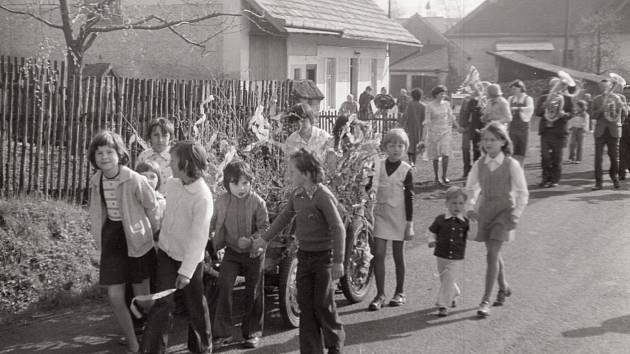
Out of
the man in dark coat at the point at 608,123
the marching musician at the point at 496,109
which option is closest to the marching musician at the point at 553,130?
the man in dark coat at the point at 608,123

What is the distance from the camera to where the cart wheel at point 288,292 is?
607 centimetres

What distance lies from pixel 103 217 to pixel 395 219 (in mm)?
2579

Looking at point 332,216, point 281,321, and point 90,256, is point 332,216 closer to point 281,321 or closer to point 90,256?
point 281,321

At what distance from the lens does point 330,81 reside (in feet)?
86.4

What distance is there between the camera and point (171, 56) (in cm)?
2170

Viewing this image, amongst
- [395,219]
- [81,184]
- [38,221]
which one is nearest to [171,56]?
[81,184]

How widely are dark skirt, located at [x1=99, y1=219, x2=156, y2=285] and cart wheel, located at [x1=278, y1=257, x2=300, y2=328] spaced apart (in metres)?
1.09

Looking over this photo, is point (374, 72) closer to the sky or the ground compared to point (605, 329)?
closer to the sky

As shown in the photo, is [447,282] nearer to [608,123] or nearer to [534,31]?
[608,123]

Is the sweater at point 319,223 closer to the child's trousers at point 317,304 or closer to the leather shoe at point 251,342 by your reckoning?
the child's trousers at point 317,304

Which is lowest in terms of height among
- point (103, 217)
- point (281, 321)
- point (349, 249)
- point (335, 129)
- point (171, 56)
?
point (281, 321)

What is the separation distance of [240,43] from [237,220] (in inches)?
598

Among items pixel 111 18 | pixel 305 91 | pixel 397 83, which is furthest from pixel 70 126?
pixel 397 83

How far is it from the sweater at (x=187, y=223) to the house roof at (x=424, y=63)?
5118 centimetres
